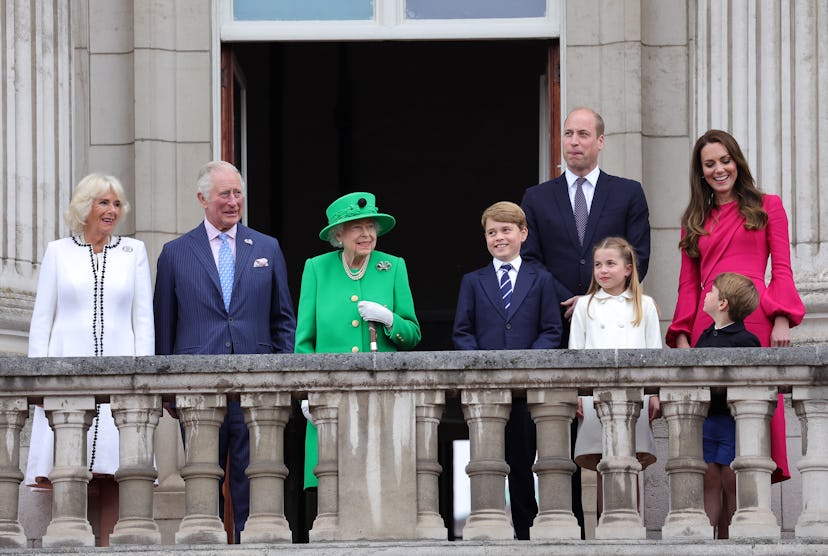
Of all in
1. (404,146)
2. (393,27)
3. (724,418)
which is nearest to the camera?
(724,418)

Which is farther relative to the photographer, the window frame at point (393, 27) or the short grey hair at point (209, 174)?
the window frame at point (393, 27)

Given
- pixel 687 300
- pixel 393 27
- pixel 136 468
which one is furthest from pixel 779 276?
pixel 393 27

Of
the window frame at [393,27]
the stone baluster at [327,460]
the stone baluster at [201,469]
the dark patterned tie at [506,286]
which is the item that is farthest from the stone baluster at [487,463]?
the window frame at [393,27]

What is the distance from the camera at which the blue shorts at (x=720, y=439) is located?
10.0m

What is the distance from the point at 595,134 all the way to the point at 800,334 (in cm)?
199

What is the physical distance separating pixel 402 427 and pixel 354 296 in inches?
39.3

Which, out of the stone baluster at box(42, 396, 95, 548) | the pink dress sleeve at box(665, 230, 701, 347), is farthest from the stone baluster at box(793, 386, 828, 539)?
the stone baluster at box(42, 396, 95, 548)

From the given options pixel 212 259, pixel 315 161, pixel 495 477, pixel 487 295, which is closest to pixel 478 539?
pixel 495 477

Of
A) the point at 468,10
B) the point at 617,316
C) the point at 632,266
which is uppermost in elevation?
the point at 468,10

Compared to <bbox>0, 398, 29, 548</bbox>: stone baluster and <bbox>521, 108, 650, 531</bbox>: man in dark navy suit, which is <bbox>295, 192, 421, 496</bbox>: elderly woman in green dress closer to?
<bbox>521, 108, 650, 531</bbox>: man in dark navy suit

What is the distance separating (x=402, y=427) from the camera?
9852 mm

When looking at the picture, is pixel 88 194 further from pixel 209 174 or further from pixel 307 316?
pixel 307 316

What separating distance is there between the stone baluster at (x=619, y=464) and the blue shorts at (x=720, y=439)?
42 cm

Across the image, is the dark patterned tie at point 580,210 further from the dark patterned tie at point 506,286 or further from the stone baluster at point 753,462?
the stone baluster at point 753,462
